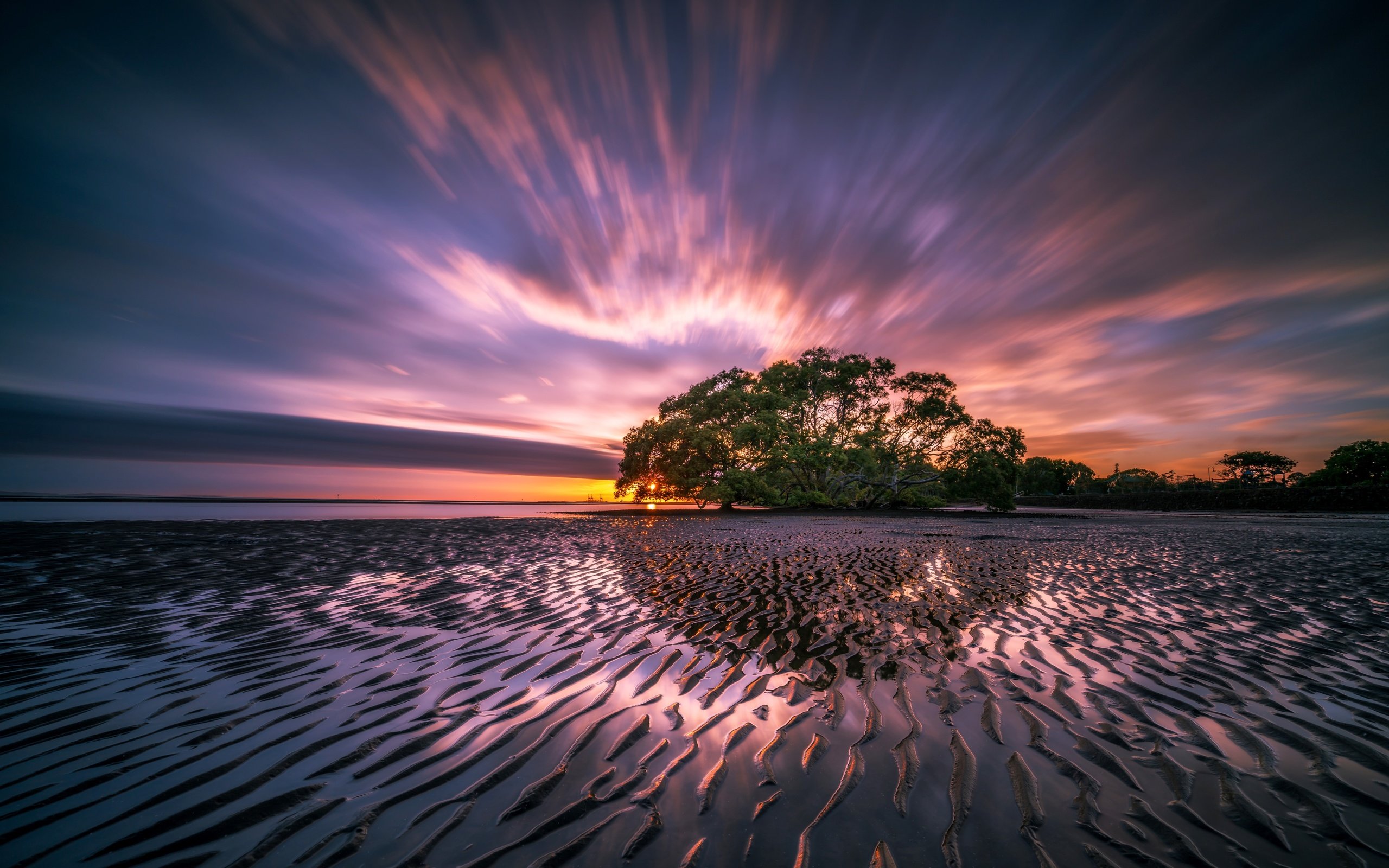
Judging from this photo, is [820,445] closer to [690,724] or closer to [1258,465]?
[690,724]

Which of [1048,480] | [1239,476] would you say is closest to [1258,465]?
[1239,476]

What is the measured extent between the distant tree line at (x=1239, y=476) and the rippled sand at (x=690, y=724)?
6706cm

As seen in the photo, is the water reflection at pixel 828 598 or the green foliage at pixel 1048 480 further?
the green foliage at pixel 1048 480

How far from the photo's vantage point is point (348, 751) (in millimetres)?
3312

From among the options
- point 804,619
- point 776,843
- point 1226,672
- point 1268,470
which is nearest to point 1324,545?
point 1226,672

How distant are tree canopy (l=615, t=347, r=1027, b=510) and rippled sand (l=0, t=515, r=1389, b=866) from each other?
108 ft

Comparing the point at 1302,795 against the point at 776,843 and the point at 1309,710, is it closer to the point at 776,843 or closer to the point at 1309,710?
the point at 1309,710

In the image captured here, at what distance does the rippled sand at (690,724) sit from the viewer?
96.7 inches

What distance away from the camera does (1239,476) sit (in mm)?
100938

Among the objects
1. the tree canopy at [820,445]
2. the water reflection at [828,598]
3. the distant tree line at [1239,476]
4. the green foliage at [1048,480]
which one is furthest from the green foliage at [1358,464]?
the water reflection at [828,598]

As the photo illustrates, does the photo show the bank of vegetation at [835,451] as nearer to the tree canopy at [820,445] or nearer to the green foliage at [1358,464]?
the tree canopy at [820,445]

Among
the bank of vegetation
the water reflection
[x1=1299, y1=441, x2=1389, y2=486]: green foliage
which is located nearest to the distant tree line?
[x1=1299, y1=441, x2=1389, y2=486]: green foliage

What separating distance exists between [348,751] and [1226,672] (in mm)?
8117

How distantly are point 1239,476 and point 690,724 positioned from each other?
154282 mm
